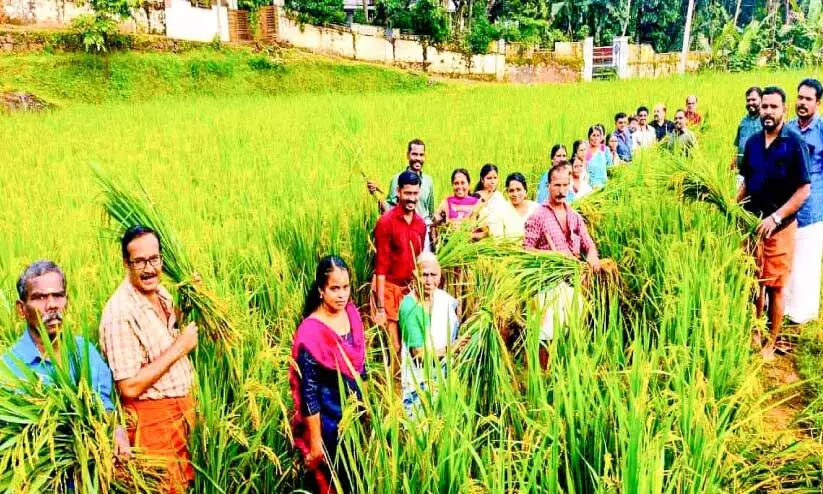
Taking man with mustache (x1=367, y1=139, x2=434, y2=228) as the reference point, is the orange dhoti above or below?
below

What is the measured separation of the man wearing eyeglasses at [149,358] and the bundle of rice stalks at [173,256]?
179 mm

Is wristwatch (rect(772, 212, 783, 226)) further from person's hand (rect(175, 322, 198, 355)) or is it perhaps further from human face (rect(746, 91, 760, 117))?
person's hand (rect(175, 322, 198, 355))

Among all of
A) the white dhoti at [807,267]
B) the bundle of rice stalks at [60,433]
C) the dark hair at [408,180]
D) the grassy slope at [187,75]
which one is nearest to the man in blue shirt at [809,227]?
the white dhoti at [807,267]

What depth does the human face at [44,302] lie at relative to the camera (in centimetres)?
214

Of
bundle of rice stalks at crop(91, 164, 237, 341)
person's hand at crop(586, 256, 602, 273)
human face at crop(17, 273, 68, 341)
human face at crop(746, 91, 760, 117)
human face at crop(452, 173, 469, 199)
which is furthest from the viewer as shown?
human face at crop(746, 91, 760, 117)

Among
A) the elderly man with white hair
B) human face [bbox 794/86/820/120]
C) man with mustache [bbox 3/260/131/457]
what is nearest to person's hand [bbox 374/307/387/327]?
the elderly man with white hair

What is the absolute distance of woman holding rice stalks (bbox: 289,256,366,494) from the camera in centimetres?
235

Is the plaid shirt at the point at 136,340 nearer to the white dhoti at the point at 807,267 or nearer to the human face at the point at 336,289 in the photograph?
the human face at the point at 336,289

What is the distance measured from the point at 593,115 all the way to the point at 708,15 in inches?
999

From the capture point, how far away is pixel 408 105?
13.5m

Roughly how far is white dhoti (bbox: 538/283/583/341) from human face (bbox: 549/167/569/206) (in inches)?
21.7

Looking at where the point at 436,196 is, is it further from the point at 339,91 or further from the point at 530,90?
the point at 339,91

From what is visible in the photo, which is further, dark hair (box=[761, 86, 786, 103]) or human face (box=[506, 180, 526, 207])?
human face (box=[506, 180, 526, 207])

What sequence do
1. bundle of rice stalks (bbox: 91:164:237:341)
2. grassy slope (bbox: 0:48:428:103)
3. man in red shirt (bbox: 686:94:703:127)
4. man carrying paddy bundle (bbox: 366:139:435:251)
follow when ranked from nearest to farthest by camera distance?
bundle of rice stalks (bbox: 91:164:237:341), man carrying paddy bundle (bbox: 366:139:435:251), man in red shirt (bbox: 686:94:703:127), grassy slope (bbox: 0:48:428:103)
